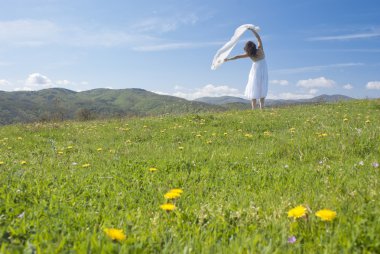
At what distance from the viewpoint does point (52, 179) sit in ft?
14.2

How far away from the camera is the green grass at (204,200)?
2.25 metres

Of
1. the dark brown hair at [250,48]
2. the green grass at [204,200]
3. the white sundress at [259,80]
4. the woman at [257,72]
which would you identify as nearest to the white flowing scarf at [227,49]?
the woman at [257,72]

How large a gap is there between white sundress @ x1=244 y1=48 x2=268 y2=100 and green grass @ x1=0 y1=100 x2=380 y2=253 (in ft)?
32.1

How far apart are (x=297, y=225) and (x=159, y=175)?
252 centimetres

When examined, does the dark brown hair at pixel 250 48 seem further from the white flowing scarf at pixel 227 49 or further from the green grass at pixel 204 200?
the green grass at pixel 204 200

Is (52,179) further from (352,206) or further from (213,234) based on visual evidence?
(352,206)

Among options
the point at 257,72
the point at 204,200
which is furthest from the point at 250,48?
the point at 204,200

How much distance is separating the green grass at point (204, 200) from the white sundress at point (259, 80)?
980 cm

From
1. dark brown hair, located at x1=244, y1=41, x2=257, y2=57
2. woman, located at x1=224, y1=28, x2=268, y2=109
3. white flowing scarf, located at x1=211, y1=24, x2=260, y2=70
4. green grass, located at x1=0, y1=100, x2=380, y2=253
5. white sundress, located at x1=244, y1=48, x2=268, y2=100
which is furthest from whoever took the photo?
white flowing scarf, located at x1=211, y1=24, x2=260, y2=70

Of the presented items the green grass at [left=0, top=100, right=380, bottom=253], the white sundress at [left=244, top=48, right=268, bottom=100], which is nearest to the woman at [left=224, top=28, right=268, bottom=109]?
the white sundress at [left=244, top=48, right=268, bottom=100]

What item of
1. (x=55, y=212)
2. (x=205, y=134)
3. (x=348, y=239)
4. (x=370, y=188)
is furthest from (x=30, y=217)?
(x=205, y=134)

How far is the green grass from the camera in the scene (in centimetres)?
225

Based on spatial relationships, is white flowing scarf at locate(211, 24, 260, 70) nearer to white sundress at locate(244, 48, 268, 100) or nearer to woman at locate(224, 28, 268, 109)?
woman at locate(224, 28, 268, 109)

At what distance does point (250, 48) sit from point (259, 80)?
1.56m
